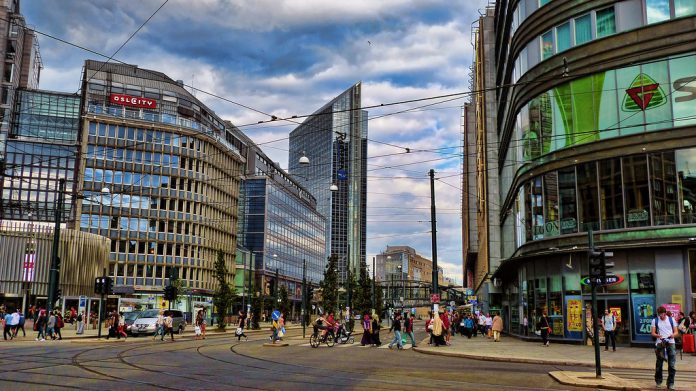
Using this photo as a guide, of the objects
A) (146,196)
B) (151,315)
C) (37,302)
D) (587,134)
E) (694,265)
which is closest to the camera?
(694,265)

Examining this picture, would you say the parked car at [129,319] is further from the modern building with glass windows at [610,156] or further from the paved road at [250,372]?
the modern building with glass windows at [610,156]

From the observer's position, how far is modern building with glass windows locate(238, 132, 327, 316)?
108 meters

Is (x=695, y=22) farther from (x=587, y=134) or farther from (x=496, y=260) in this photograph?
(x=496, y=260)

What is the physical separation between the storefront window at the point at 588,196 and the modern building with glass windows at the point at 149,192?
55.4 metres

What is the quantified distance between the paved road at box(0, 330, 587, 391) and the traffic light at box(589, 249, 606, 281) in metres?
2.88

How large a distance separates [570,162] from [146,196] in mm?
65213

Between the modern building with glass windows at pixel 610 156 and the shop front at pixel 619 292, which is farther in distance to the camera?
the modern building with glass windows at pixel 610 156

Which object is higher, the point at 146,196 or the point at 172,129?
the point at 172,129

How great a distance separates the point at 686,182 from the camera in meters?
26.3

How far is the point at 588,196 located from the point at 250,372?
63.5 ft

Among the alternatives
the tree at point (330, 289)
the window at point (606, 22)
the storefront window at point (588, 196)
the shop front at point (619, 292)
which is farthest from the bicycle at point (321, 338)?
the tree at point (330, 289)

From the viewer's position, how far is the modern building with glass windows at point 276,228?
108 meters

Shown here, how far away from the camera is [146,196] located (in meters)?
83.6

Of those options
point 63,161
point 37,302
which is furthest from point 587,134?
point 63,161
